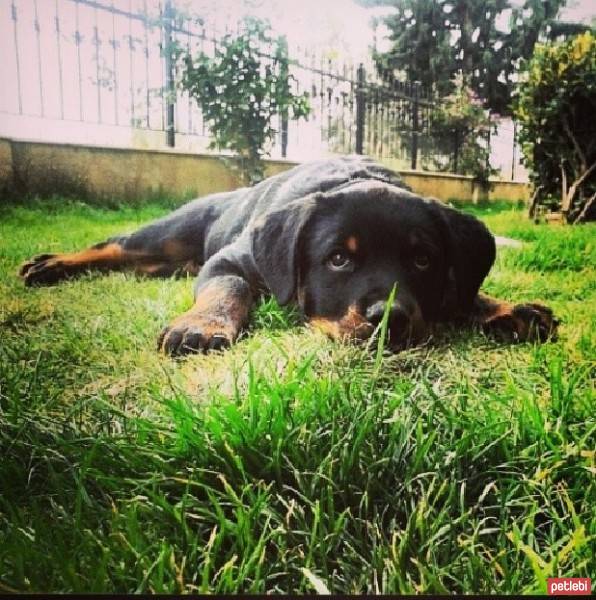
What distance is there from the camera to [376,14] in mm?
1566

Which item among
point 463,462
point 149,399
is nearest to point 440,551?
point 463,462

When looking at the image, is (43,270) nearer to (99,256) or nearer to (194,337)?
(99,256)

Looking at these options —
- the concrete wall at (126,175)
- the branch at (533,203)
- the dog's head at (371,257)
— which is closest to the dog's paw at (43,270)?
the concrete wall at (126,175)

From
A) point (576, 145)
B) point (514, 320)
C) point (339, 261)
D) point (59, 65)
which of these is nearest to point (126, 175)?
point (59, 65)

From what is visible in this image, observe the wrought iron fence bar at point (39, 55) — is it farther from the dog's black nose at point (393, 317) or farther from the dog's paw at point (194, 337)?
the dog's black nose at point (393, 317)

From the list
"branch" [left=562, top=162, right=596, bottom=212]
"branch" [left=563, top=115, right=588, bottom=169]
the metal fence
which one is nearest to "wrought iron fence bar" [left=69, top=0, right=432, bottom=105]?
the metal fence

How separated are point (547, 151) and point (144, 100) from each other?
110 cm

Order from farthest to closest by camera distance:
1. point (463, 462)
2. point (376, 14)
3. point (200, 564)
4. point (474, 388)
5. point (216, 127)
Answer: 1. point (216, 127)
2. point (376, 14)
3. point (474, 388)
4. point (463, 462)
5. point (200, 564)

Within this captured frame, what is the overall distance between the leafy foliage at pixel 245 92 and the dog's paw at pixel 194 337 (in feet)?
1.48

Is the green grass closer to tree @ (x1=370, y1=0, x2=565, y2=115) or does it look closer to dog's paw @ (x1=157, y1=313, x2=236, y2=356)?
dog's paw @ (x1=157, y1=313, x2=236, y2=356)

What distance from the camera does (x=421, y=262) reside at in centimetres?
153

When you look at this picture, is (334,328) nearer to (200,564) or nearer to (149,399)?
(149,399)

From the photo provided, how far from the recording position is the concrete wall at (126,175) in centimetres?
170

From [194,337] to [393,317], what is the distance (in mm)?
473
